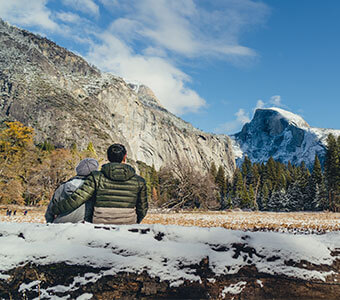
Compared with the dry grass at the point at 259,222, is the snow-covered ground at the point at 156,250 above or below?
above

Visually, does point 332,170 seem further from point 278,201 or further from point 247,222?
point 247,222

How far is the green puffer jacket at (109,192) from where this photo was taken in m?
3.20

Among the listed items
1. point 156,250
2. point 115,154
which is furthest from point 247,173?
point 156,250

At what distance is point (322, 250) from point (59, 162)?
1357 inches

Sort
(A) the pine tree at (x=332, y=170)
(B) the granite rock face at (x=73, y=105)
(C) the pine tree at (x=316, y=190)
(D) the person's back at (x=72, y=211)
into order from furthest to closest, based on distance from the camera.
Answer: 1. (B) the granite rock face at (x=73, y=105)
2. (C) the pine tree at (x=316, y=190)
3. (A) the pine tree at (x=332, y=170)
4. (D) the person's back at (x=72, y=211)

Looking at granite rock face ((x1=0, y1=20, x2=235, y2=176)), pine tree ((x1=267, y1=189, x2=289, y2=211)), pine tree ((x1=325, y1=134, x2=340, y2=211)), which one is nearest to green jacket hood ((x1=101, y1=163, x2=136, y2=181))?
pine tree ((x1=325, y1=134, x2=340, y2=211))

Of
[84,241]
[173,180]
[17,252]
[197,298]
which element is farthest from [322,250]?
[173,180]

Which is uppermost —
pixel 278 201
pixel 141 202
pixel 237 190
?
pixel 237 190

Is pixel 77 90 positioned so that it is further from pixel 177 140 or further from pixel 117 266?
pixel 117 266

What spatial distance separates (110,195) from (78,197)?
393mm

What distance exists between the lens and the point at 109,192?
3.34m

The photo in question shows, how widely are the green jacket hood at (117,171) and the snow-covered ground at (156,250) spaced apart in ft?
4.17

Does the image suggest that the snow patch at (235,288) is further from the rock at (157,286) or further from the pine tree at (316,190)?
the pine tree at (316,190)

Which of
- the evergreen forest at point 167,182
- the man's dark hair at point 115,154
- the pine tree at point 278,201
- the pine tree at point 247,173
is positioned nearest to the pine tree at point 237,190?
the evergreen forest at point 167,182
